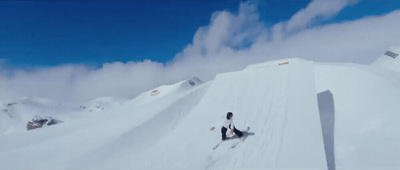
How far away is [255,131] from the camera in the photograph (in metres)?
9.34

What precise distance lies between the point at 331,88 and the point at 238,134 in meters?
8.27

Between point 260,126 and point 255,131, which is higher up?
point 260,126

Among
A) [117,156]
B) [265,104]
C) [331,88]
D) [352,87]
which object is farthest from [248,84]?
[117,156]

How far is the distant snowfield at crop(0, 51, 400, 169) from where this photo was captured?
7.79 meters

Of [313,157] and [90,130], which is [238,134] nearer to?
[313,157]

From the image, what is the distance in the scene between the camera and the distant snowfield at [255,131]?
7793mm

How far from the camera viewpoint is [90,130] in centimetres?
1273

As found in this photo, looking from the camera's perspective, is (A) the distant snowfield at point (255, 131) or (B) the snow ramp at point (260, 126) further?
(A) the distant snowfield at point (255, 131)

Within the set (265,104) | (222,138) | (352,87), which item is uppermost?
(352,87)

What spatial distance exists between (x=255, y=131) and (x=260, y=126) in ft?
1.42

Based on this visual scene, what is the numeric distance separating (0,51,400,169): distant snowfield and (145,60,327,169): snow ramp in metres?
0.04

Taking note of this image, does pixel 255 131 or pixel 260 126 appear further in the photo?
pixel 260 126

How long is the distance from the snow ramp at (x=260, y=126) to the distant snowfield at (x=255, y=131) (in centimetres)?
4

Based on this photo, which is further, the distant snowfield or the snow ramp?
the distant snowfield
